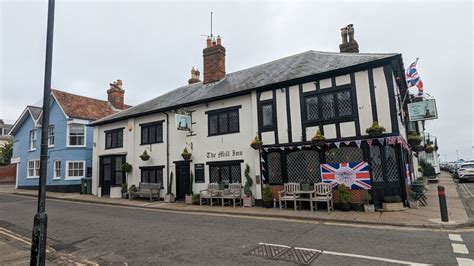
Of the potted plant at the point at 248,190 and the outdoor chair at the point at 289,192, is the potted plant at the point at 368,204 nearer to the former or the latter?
the outdoor chair at the point at 289,192

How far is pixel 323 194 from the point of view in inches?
442

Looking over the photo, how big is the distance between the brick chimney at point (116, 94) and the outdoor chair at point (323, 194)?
20804mm

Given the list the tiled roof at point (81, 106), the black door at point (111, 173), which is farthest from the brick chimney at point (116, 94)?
the black door at point (111, 173)

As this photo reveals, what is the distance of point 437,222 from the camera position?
8.20 metres

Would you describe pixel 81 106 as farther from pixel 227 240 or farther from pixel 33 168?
pixel 227 240

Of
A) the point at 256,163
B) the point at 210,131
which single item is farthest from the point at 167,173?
the point at 256,163

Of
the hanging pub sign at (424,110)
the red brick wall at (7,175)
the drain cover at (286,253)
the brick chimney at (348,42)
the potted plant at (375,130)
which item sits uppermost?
the brick chimney at (348,42)

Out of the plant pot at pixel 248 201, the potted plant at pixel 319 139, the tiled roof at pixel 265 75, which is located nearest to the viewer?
the potted plant at pixel 319 139

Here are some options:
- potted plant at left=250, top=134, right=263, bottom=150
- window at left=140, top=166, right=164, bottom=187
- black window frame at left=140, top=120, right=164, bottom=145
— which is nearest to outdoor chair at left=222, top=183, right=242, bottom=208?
potted plant at left=250, top=134, right=263, bottom=150

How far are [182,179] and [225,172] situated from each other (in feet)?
9.89

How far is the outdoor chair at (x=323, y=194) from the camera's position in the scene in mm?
10898

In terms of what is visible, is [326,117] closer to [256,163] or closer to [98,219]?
[256,163]

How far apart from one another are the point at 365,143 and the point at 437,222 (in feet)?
12.1

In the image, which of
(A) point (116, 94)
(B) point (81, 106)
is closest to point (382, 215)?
(A) point (116, 94)
